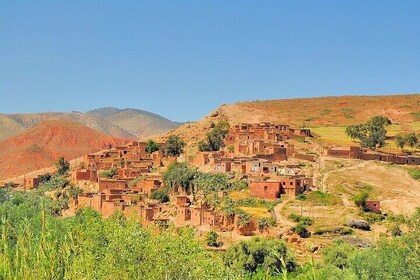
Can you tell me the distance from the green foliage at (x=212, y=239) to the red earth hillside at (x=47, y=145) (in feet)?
172

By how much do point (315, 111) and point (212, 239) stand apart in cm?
5121

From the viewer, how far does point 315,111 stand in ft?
266

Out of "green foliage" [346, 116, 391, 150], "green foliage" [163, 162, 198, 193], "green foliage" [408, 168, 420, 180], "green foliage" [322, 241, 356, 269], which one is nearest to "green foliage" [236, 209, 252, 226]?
"green foliage" [322, 241, 356, 269]

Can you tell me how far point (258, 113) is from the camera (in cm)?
7469

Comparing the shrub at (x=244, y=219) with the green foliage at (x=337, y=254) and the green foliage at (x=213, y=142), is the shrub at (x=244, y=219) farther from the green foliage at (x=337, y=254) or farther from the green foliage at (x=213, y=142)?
the green foliage at (x=213, y=142)

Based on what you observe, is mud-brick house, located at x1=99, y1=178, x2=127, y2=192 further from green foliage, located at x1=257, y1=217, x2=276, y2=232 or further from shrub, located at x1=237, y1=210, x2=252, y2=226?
green foliage, located at x1=257, y1=217, x2=276, y2=232

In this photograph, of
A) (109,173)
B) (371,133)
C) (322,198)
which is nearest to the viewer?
(322,198)

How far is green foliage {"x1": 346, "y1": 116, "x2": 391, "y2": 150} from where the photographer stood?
5488 centimetres

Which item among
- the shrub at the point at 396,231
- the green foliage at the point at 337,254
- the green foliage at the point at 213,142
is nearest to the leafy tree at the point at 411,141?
the green foliage at the point at 213,142

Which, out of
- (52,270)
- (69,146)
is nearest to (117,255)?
(52,270)

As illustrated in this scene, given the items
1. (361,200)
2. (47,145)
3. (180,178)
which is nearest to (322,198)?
(361,200)

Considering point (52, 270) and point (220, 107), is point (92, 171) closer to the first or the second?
point (220, 107)

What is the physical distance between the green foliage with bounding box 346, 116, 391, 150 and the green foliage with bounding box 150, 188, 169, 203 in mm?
21928

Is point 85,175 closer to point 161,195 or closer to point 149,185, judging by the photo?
point 149,185
